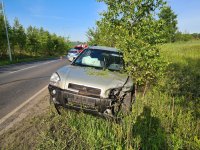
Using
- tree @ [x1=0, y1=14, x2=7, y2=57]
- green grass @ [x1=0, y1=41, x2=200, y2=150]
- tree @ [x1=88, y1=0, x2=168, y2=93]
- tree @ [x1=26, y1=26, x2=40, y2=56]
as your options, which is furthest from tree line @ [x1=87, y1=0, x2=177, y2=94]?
tree @ [x1=26, y1=26, x2=40, y2=56]

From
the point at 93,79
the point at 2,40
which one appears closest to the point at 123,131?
the point at 93,79

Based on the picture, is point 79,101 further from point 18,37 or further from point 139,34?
point 18,37

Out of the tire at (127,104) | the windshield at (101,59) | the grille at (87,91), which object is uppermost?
the windshield at (101,59)

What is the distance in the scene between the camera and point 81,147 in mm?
3826

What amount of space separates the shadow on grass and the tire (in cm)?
28

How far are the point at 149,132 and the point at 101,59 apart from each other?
2650 mm

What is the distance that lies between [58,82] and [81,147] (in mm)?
1696

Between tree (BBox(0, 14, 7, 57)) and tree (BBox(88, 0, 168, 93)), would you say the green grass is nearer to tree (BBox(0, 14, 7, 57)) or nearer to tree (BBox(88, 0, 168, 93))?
tree (BBox(88, 0, 168, 93))

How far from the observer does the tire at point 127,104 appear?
4.86 metres

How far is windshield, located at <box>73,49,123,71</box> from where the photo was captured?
630 cm

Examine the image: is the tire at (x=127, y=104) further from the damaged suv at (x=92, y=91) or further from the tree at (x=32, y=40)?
the tree at (x=32, y=40)

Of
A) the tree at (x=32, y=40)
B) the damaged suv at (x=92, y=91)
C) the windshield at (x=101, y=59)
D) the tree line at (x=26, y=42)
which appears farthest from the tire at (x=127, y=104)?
the tree at (x=32, y=40)

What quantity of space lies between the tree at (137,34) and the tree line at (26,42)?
29379 millimetres

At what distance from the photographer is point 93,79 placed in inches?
198
